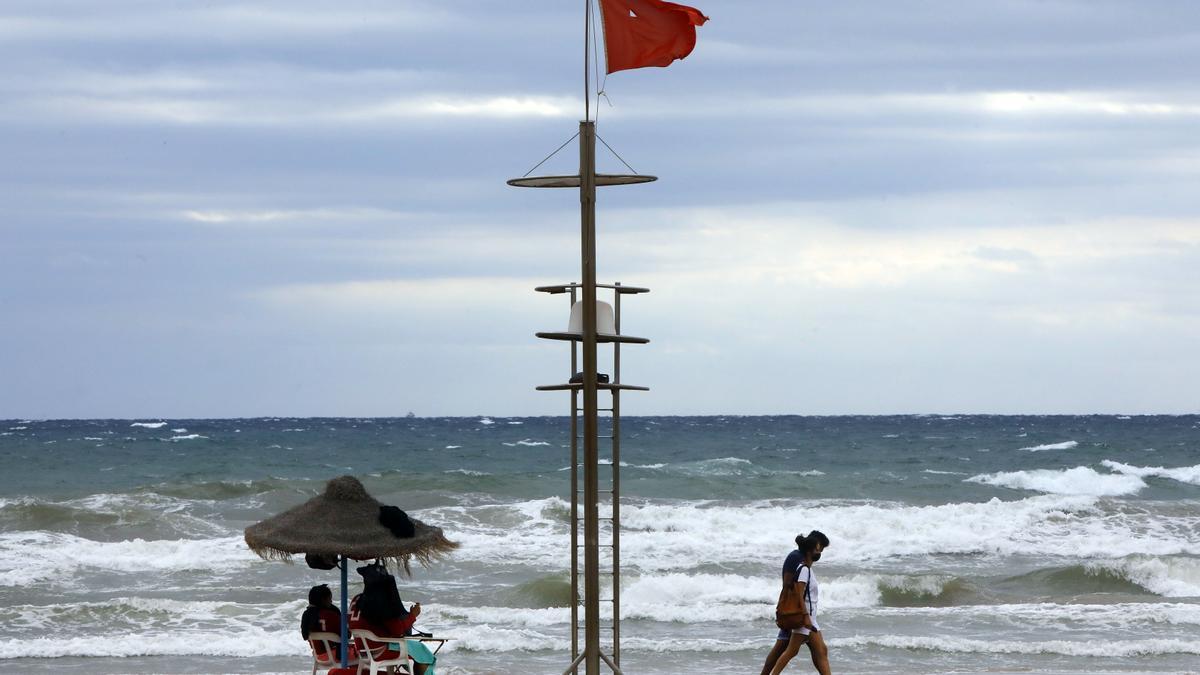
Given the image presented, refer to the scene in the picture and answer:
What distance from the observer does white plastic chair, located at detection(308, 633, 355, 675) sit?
31.8ft

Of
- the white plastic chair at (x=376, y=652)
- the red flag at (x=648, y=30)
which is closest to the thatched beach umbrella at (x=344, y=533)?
the white plastic chair at (x=376, y=652)

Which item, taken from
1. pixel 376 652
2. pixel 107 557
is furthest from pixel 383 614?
pixel 107 557

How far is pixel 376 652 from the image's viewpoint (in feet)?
31.9

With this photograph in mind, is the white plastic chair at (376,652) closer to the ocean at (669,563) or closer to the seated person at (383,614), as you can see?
the seated person at (383,614)

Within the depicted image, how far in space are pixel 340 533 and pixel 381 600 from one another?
2.31 ft

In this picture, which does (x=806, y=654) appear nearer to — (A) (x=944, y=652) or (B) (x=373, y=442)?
(A) (x=944, y=652)

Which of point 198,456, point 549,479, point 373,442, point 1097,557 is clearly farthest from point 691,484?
point 373,442

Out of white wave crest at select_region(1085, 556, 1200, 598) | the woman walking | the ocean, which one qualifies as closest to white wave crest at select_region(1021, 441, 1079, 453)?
the ocean

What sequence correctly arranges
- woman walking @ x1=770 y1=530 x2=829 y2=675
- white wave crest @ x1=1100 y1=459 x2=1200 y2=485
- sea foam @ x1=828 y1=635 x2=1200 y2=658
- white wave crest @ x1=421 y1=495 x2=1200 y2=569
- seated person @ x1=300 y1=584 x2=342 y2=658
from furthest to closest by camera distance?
white wave crest @ x1=1100 y1=459 x2=1200 y2=485, white wave crest @ x1=421 y1=495 x2=1200 y2=569, sea foam @ x1=828 y1=635 x2=1200 y2=658, woman walking @ x1=770 y1=530 x2=829 y2=675, seated person @ x1=300 y1=584 x2=342 y2=658

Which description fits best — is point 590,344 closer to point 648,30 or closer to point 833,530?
point 648,30

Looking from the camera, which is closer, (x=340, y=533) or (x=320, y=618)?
(x=340, y=533)

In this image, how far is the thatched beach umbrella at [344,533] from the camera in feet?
29.8

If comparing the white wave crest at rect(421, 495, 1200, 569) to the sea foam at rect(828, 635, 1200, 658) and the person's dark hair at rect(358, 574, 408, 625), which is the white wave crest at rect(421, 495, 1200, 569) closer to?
the sea foam at rect(828, 635, 1200, 658)

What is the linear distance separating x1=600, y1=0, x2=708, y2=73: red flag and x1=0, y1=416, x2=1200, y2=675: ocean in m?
6.59
